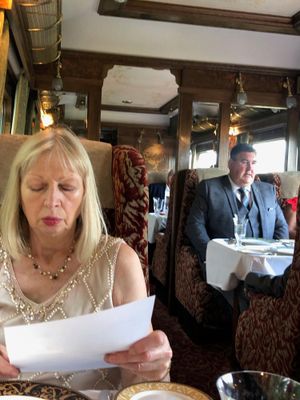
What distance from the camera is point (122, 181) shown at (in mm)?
1338

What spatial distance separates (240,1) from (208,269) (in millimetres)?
2237

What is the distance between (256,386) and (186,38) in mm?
4000

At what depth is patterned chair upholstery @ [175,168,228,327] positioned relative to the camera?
3119mm

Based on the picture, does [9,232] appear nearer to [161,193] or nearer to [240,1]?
[240,1]

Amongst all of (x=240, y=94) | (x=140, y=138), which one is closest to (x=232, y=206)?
(x=240, y=94)

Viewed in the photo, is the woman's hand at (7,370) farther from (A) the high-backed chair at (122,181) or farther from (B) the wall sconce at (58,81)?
(B) the wall sconce at (58,81)

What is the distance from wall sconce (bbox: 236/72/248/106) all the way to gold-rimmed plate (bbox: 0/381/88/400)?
4.01 meters

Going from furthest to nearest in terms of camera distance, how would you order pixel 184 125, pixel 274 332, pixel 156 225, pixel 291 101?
pixel 156 225, pixel 291 101, pixel 184 125, pixel 274 332

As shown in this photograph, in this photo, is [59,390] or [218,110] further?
[218,110]

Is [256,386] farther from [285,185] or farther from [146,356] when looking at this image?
[285,185]

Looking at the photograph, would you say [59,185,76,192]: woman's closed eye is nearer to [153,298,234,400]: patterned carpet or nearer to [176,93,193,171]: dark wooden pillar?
[153,298,234,400]: patterned carpet

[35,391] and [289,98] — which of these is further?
[289,98]

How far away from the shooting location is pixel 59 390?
618 mm

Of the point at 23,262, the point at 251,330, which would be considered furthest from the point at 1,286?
the point at 251,330
